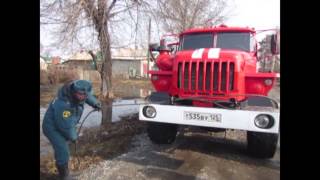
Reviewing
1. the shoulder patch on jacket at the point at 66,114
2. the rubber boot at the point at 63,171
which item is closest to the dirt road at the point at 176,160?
the rubber boot at the point at 63,171

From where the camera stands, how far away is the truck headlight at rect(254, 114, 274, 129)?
445cm

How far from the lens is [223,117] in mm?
4633

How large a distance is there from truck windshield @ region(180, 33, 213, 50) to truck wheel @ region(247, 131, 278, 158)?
178 centimetres

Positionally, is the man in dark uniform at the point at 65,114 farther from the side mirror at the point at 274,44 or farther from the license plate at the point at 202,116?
the side mirror at the point at 274,44

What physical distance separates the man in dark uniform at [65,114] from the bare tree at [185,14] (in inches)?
272

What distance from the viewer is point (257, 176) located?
4.75 meters

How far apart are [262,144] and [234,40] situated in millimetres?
1909

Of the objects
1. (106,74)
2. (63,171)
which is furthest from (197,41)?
(106,74)

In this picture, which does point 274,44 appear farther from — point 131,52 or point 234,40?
point 131,52

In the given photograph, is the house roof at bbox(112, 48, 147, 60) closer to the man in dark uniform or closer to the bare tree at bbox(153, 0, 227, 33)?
the bare tree at bbox(153, 0, 227, 33)
